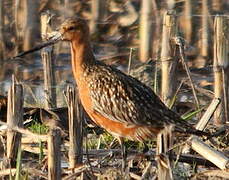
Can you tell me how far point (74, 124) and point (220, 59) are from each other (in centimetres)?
213

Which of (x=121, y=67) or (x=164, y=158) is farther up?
(x=121, y=67)

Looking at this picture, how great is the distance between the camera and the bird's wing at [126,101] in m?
7.33

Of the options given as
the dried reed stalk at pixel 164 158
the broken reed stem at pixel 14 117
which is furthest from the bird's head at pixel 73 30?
the dried reed stalk at pixel 164 158

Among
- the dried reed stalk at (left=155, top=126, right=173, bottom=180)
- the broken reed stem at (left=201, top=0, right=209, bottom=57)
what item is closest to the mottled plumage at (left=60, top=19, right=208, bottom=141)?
the dried reed stalk at (left=155, top=126, right=173, bottom=180)

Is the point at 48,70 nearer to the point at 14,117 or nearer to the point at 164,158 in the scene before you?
the point at 14,117

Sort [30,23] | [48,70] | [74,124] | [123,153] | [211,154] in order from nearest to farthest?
[74,124], [211,154], [123,153], [48,70], [30,23]

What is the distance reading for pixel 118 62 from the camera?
40.0ft

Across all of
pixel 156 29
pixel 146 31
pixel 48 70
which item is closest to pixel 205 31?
pixel 156 29

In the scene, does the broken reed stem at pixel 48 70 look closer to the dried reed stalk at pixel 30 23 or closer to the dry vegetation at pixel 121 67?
the dry vegetation at pixel 121 67

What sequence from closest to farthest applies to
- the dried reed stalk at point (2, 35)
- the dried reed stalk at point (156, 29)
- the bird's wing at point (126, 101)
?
the bird's wing at point (126, 101), the dried reed stalk at point (156, 29), the dried reed stalk at point (2, 35)

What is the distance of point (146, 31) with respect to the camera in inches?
469

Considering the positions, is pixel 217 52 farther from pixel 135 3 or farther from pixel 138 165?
pixel 135 3

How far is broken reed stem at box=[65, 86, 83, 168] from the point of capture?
21.8ft

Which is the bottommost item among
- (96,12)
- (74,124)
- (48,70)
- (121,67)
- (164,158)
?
(164,158)
